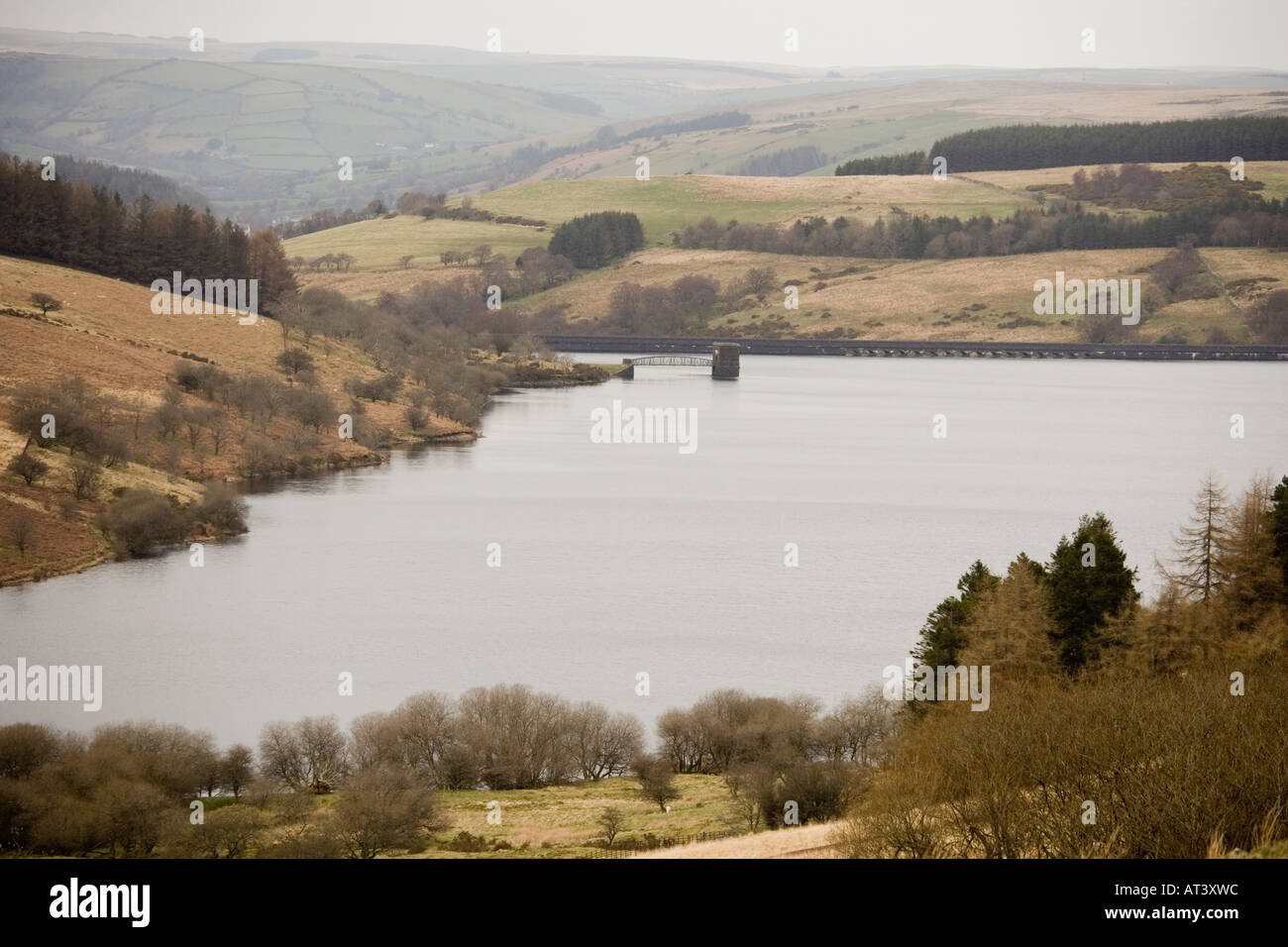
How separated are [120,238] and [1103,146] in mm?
127437

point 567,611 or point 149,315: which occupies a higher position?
point 149,315

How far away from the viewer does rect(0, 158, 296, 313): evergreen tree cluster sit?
83.2 meters

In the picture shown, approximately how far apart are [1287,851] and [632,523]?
141 feet

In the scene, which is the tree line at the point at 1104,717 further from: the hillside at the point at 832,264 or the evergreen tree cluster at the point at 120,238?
the hillside at the point at 832,264

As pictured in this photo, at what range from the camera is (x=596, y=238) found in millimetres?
162500

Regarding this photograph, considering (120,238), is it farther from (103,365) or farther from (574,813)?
(574,813)

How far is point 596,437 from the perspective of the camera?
268 ft

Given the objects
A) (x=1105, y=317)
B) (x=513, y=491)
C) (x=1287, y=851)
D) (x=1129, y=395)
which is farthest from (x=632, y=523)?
(x=1105, y=317)

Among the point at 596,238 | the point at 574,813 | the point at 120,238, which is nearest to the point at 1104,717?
the point at 574,813

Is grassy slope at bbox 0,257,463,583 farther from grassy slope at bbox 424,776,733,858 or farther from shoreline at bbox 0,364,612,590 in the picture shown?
grassy slope at bbox 424,776,733,858

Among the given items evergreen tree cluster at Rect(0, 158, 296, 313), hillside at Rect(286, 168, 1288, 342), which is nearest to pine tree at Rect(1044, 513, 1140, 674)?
evergreen tree cluster at Rect(0, 158, 296, 313)

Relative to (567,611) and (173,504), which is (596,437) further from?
(567,611)

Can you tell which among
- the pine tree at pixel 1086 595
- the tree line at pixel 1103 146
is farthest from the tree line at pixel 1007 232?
the pine tree at pixel 1086 595

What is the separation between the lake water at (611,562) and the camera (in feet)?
115
